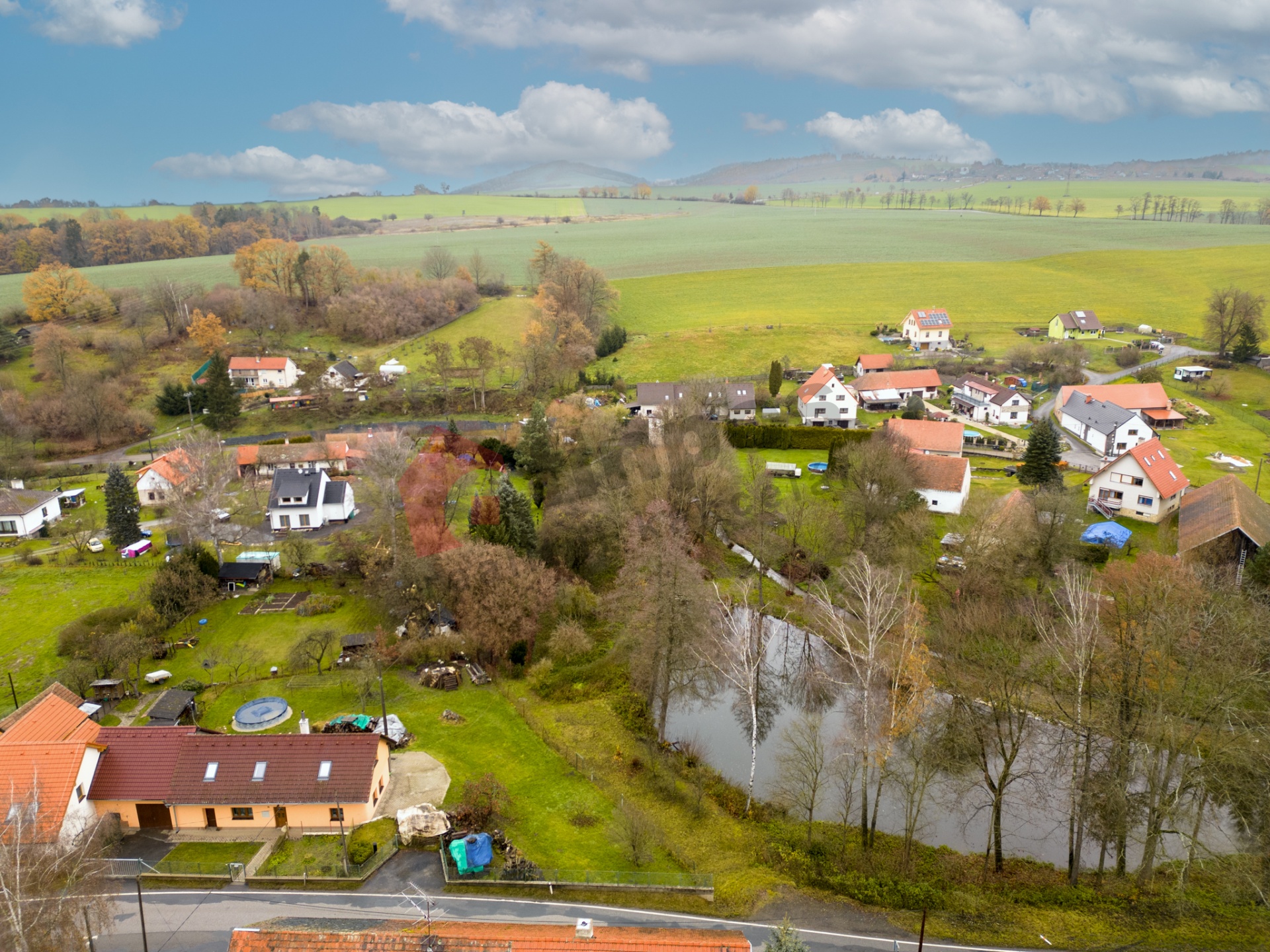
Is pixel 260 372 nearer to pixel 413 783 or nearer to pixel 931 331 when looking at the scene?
pixel 413 783

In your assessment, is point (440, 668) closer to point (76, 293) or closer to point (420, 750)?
point (420, 750)

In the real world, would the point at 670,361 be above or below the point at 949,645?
above

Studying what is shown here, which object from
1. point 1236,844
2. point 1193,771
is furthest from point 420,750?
point 1236,844

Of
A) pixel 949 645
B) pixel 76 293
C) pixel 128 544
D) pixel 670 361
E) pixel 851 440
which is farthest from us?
pixel 76 293

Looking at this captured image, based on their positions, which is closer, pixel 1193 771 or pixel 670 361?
pixel 1193 771

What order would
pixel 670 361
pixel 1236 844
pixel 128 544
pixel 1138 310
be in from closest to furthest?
pixel 1236 844
pixel 128 544
pixel 670 361
pixel 1138 310

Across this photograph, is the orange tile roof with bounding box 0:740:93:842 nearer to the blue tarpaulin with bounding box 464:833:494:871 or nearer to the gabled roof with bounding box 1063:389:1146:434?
the blue tarpaulin with bounding box 464:833:494:871

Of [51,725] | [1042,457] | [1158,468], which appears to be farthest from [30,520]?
[1158,468]

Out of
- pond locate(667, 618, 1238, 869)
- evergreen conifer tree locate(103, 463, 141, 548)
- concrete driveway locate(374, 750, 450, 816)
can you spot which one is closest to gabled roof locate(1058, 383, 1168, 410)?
pond locate(667, 618, 1238, 869)

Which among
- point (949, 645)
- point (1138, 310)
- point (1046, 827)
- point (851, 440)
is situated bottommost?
point (1046, 827)
